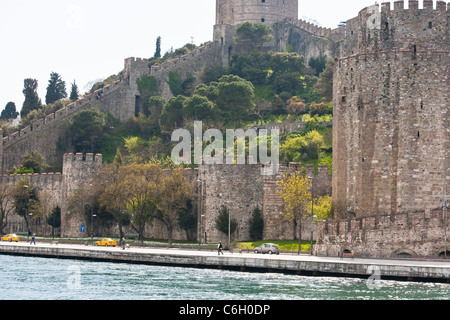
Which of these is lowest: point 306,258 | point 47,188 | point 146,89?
point 306,258

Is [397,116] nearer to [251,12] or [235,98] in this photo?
[235,98]

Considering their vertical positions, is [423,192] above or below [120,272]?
above

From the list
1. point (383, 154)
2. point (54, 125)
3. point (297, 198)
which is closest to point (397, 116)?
point (383, 154)

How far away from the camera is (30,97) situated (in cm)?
9650

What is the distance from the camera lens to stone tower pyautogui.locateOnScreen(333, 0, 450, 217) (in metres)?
47.8

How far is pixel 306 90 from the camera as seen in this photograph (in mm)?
89625

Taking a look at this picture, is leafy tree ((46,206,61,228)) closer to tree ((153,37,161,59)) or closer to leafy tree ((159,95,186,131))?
leafy tree ((159,95,186,131))

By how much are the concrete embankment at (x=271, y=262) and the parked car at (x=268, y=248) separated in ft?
3.64

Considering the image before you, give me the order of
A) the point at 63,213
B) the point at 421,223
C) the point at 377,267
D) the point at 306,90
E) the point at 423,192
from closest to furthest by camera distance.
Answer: the point at 377,267 → the point at 421,223 → the point at 423,192 → the point at 63,213 → the point at 306,90

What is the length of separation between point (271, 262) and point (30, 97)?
5887 centimetres

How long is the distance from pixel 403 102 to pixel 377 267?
38.7 feet
